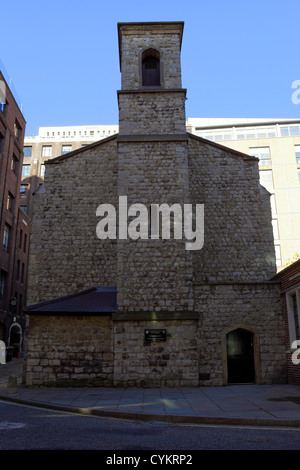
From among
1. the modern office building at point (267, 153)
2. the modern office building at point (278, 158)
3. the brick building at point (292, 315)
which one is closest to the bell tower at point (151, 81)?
the brick building at point (292, 315)

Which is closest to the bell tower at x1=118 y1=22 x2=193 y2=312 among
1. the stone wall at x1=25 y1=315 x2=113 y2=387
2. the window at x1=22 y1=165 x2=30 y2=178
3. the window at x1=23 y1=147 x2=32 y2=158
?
the stone wall at x1=25 y1=315 x2=113 y2=387

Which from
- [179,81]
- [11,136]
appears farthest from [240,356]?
[11,136]

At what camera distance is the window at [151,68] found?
18.0 m

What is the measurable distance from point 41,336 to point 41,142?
4749 centimetres

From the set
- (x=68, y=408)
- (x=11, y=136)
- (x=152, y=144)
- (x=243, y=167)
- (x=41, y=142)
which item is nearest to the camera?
(x=68, y=408)

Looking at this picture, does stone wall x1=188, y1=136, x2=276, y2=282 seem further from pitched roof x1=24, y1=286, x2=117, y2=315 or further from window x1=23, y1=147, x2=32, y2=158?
window x1=23, y1=147, x2=32, y2=158

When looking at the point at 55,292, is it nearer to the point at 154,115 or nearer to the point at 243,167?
the point at 154,115

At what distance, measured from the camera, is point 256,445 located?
5984 millimetres

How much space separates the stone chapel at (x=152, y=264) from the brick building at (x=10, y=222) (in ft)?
48.4

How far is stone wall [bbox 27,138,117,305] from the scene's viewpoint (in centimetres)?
1708

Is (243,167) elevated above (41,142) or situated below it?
below

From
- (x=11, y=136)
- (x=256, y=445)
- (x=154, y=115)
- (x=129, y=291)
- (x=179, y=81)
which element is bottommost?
(x=256, y=445)

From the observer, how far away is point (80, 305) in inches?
559

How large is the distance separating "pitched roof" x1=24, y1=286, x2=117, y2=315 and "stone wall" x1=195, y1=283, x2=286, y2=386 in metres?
3.37
